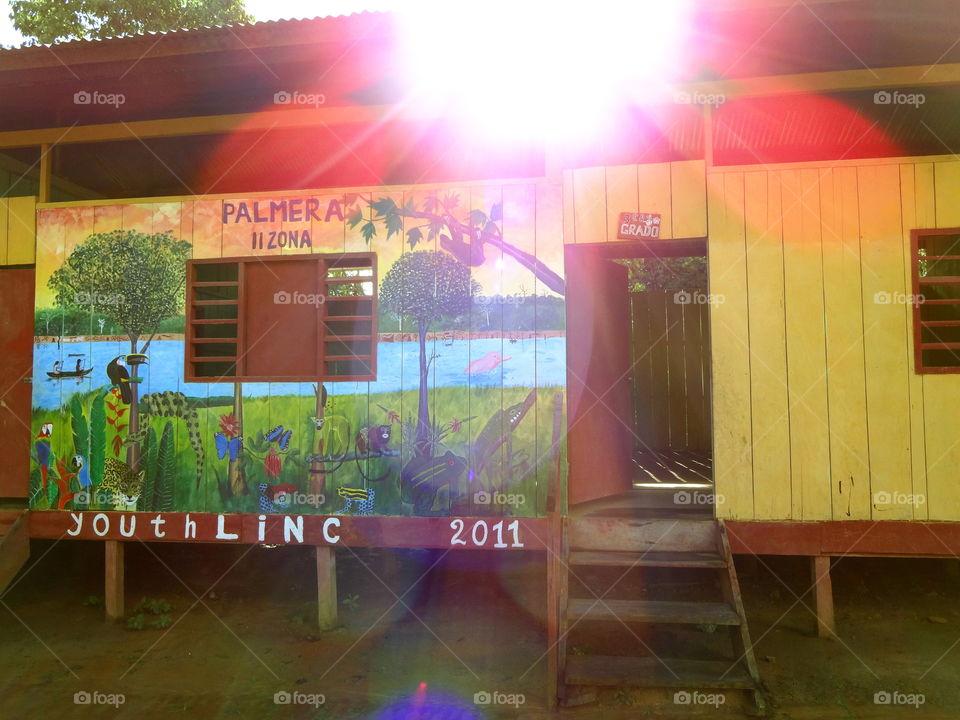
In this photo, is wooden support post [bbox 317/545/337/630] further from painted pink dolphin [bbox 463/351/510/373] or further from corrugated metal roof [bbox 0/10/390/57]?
corrugated metal roof [bbox 0/10/390/57]

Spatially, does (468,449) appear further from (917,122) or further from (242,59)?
(917,122)

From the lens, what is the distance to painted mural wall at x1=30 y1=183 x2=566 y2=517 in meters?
4.91

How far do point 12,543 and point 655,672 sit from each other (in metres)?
5.09

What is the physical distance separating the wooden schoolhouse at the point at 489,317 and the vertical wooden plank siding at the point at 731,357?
0.02 meters

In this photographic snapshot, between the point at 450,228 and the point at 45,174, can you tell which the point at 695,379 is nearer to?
the point at 450,228

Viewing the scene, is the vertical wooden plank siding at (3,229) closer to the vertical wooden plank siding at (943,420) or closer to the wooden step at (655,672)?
the wooden step at (655,672)

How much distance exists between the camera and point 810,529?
4.57 m

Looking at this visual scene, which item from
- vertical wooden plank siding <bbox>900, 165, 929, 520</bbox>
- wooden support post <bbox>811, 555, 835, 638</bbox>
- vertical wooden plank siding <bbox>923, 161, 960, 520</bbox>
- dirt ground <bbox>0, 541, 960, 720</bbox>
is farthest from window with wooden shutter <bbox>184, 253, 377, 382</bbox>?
vertical wooden plank siding <bbox>923, 161, 960, 520</bbox>

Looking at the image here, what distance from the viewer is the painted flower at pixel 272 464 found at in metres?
5.14

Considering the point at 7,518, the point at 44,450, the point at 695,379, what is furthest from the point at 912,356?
the point at 7,518

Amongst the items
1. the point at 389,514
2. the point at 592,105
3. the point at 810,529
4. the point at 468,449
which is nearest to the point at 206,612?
the point at 389,514

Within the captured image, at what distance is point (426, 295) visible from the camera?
497 centimetres

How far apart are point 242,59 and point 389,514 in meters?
3.66

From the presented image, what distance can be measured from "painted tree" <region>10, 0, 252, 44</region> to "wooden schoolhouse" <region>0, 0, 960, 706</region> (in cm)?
800
